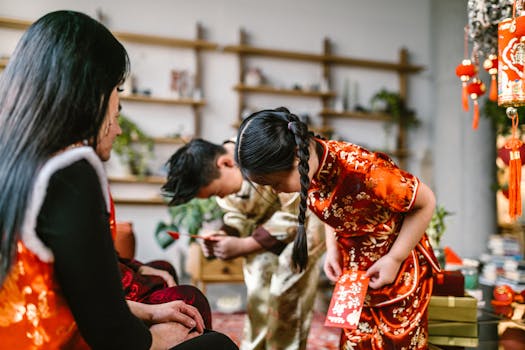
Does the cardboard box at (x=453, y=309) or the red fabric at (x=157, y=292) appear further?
the cardboard box at (x=453, y=309)

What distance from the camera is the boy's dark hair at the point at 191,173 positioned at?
195cm

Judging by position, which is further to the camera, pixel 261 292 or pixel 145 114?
pixel 145 114

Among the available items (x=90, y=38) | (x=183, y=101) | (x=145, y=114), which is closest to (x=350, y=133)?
(x=183, y=101)

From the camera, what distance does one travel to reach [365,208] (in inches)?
49.9

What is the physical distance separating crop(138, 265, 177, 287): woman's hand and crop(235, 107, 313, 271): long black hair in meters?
0.41

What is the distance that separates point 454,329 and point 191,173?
1.13 meters

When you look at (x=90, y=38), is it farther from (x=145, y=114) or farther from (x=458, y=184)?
(x=458, y=184)

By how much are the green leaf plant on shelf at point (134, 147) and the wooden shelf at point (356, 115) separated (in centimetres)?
198

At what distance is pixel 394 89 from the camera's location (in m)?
5.79

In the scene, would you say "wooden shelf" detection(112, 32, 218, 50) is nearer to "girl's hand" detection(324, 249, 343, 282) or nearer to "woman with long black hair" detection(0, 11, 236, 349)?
"girl's hand" detection(324, 249, 343, 282)

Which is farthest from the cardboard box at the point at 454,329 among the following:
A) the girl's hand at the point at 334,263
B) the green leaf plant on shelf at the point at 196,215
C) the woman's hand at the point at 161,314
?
the green leaf plant on shelf at the point at 196,215

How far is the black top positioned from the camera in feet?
2.27

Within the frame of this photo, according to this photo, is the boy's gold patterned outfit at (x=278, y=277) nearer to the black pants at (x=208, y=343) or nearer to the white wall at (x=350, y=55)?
the black pants at (x=208, y=343)

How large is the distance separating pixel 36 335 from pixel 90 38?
487 millimetres
